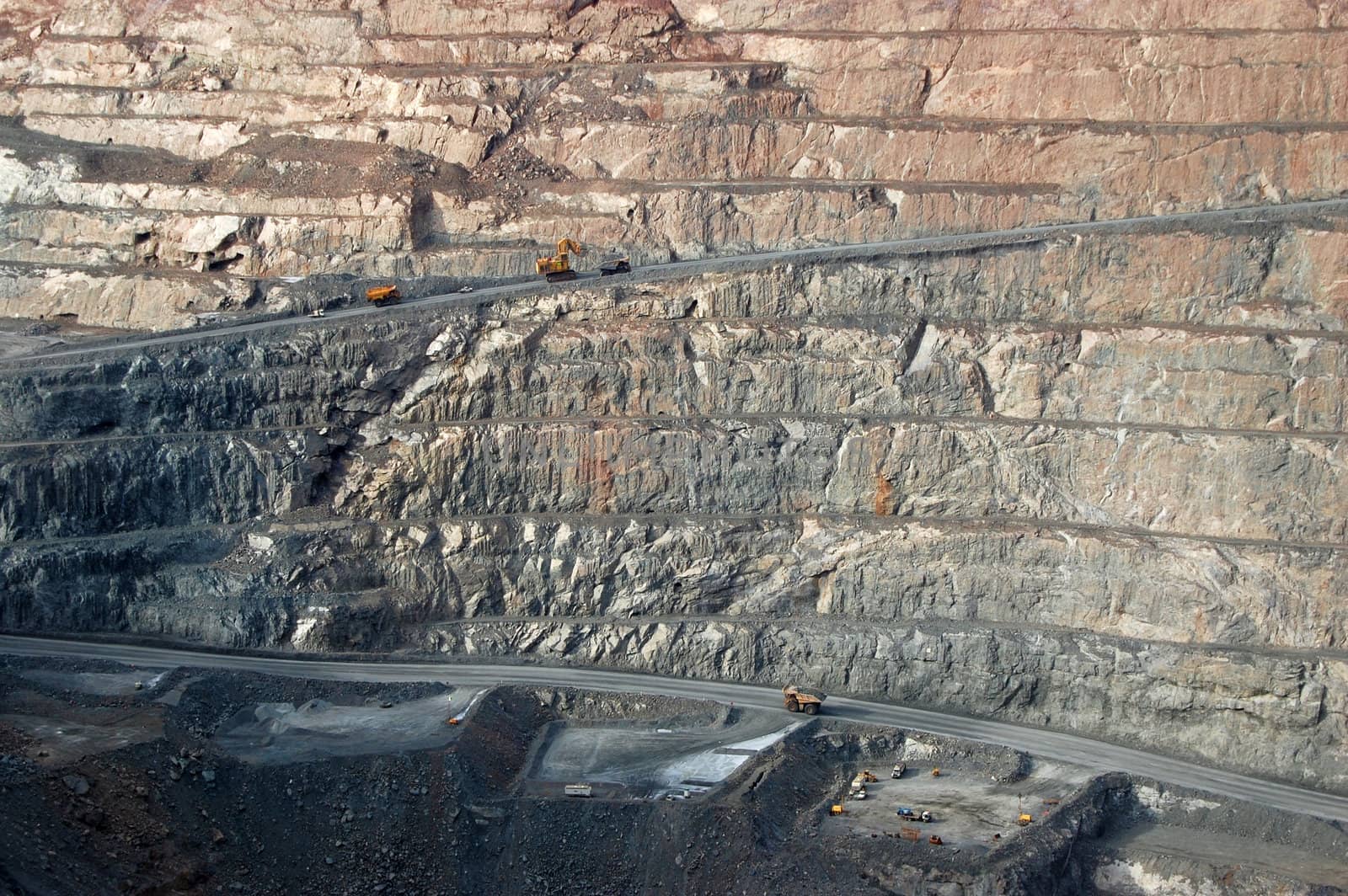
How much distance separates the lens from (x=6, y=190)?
62.7 m

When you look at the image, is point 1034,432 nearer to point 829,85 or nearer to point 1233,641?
point 1233,641

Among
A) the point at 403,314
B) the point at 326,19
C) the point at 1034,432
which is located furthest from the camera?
the point at 326,19

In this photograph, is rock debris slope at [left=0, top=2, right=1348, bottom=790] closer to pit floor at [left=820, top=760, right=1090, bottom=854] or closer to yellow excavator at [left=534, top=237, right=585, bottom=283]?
yellow excavator at [left=534, top=237, right=585, bottom=283]

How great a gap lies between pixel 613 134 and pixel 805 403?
48.4 ft

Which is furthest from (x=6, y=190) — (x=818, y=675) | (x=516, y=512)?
(x=818, y=675)

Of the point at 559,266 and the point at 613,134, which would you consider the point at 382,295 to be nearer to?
the point at 559,266

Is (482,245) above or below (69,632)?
above

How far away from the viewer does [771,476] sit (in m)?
52.8

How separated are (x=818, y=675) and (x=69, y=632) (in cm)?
2419

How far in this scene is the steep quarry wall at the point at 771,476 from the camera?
4950 cm

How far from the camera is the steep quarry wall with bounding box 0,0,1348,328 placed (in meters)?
56.5

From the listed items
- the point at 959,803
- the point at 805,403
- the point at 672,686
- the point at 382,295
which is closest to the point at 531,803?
the point at 672,686

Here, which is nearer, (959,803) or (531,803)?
(531,803)

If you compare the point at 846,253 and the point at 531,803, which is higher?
the point at 846,253
